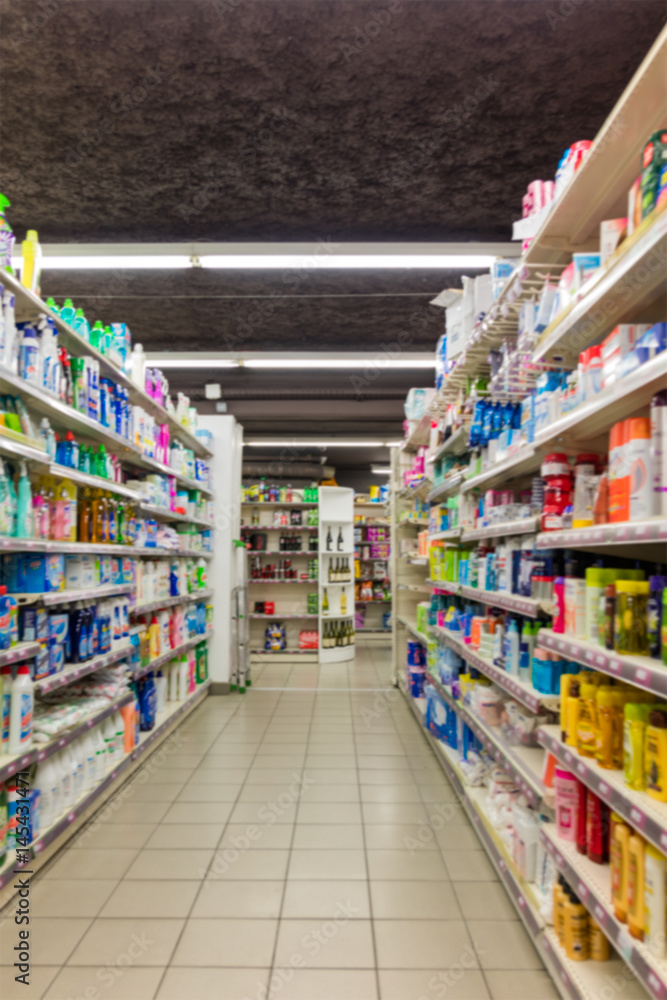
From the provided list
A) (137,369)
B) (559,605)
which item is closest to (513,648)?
(559,605)

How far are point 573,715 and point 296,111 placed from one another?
4484 millimetres

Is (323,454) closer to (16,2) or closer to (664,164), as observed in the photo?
(16,2)

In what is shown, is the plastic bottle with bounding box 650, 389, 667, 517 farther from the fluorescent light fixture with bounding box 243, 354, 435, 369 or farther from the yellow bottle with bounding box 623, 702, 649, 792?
the fluorescent light fixture with bounding box 243, 354, 435, 369

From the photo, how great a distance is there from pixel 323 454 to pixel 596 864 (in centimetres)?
1392

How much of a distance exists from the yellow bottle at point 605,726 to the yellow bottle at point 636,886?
0.75ft

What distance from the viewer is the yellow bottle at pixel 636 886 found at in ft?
5.30

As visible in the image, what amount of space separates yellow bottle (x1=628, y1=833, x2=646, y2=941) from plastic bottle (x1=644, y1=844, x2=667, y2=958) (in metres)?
0.02

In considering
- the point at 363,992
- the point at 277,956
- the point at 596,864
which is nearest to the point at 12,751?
the point at 277,956

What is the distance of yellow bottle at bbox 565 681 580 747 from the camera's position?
209cm

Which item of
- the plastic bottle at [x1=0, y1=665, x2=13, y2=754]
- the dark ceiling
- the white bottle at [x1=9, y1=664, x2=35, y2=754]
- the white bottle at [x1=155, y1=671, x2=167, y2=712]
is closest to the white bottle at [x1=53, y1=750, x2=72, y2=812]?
the white bottle at [x1=9, y1=664, x2=35, y2=754]

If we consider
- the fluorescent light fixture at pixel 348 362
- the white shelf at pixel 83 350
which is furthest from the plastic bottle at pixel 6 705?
the fluorescent light fixture at pixel 348 362

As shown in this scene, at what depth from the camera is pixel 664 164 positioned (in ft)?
5.43

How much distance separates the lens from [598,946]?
2039mm

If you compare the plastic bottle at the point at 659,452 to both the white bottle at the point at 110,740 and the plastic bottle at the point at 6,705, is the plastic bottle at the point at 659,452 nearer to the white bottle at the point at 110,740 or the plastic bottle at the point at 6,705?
the plastic bottle at the point at 6,705
